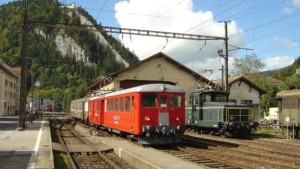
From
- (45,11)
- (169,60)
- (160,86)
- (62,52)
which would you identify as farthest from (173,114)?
(62,52)

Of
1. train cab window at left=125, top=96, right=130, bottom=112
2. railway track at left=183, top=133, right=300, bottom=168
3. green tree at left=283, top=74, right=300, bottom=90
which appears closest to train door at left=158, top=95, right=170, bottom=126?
train cab window at left=125, top=96, right=130, bottom=112

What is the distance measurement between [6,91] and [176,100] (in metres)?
62.3

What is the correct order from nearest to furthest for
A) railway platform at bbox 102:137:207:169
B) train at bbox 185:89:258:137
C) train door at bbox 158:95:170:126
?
railway platform at bbox 102:137:207:169 < train door at bbox 158:95:170:126 < train at bbox 185:89:258:137

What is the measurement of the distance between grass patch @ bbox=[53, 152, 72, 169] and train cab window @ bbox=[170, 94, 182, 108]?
5608mm

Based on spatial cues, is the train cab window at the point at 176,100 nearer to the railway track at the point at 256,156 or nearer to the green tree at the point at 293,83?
the railway track at the point at 256,156

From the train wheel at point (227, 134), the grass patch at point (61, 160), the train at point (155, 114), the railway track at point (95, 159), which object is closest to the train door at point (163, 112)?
the train at point (155, 114)

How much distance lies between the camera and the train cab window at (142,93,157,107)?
1814 cm

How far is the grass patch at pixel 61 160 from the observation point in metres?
13.3

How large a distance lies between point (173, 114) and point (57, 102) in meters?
134

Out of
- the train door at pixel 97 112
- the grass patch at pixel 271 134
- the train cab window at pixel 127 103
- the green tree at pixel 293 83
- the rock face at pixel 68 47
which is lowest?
the grass patch at pixel 271 134

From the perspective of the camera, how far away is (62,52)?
584ft

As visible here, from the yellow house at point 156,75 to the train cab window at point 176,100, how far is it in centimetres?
2379

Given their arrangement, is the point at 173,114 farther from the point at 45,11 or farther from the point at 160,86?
the point at 45,11

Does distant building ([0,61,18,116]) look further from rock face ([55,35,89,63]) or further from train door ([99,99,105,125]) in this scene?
rock face ([55,35,89,63])
